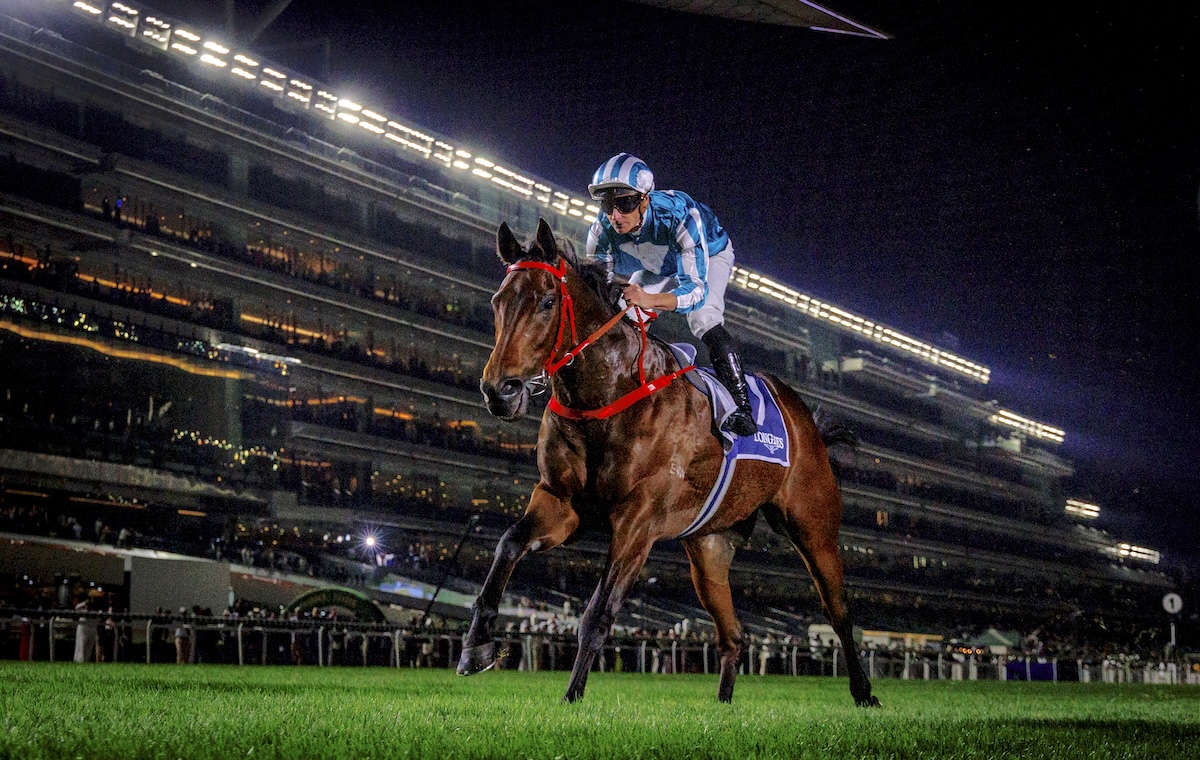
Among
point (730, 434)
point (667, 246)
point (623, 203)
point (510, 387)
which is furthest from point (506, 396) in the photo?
point (730, 434)

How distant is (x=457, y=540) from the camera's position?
45.8 meters

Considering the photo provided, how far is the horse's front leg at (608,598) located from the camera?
6.09 metres

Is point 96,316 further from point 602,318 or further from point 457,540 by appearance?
point 602,318

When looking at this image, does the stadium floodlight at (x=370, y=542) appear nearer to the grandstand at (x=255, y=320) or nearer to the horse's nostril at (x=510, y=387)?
the grandstand at (x=255, y=320)

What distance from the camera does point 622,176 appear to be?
257 inches

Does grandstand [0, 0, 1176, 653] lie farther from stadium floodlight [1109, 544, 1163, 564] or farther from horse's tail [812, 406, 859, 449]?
stadium floodlight [1109, 544, 1163, 564]

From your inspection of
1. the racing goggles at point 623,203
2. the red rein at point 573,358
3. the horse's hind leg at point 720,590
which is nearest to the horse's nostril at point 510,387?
the red rein at point 573,358

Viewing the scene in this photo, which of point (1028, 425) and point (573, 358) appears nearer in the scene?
point (573, 358)

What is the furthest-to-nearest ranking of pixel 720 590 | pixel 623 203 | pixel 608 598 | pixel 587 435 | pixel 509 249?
pixel 720 590
pixel 623 203
pixel 587 435
pixel 509 249
pixel 608 598

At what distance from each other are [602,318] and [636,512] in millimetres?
1085

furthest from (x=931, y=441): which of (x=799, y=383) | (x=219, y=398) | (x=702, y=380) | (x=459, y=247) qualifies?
(x=702, y=380)

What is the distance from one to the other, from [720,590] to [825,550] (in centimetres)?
83

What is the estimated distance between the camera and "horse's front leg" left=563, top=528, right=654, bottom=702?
609cm

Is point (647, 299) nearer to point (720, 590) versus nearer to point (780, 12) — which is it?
point (720, 590)
